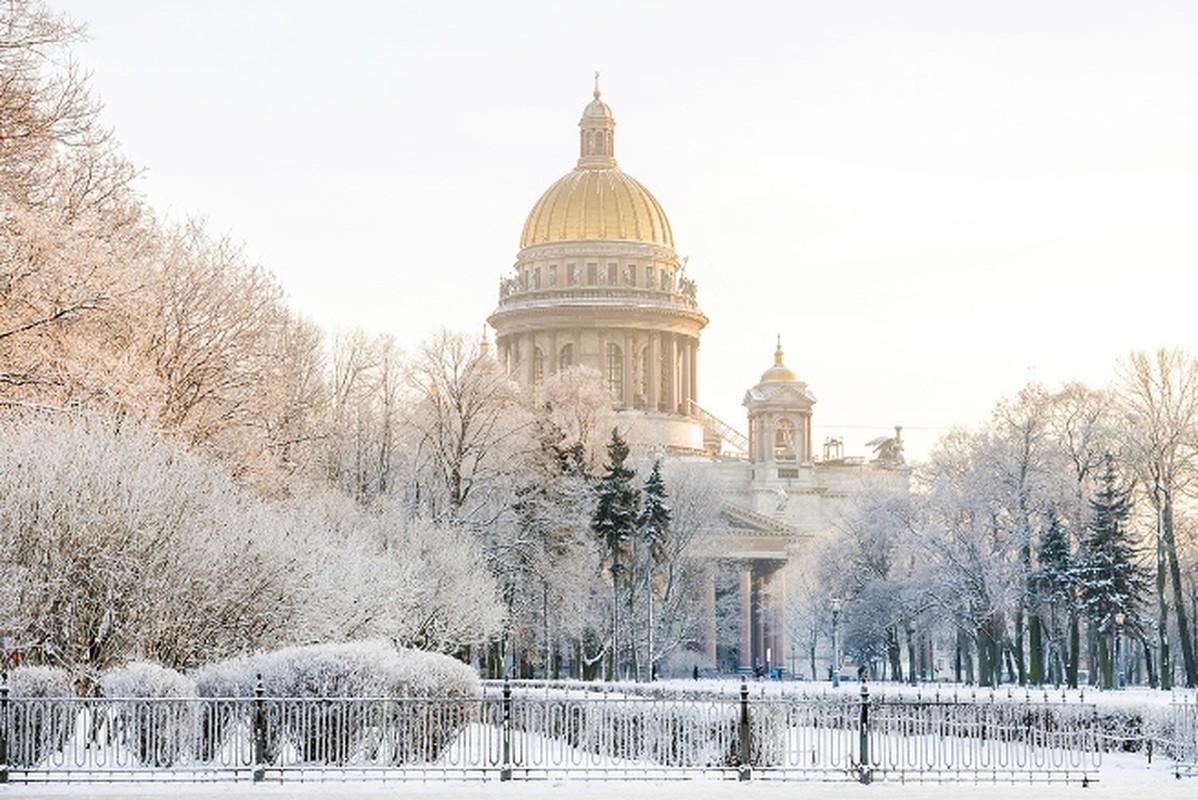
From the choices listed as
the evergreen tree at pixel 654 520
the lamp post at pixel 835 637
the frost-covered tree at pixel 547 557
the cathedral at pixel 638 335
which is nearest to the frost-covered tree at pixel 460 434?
the frost-covered tree at pixel 547 557

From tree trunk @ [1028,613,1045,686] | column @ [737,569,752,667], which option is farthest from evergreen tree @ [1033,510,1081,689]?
column @ [737,569,752,667]

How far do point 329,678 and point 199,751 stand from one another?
2437 mm

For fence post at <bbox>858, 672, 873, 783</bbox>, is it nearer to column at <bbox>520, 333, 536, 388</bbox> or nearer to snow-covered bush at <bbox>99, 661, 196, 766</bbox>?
snow-covered bush at <bbox>99, 661, 196, 766</bbox>

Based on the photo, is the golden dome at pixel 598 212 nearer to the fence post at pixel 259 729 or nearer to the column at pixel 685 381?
the column at pixel 685 381

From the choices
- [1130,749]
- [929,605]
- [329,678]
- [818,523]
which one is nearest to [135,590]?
[329,678]

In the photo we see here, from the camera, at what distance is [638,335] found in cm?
13850

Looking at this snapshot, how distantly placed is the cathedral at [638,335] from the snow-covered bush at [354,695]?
95814 millimetres

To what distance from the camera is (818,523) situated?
128875 mm

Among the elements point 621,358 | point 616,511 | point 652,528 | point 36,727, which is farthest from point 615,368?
point 36,727

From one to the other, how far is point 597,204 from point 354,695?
111m

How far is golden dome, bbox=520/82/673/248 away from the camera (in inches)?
5453

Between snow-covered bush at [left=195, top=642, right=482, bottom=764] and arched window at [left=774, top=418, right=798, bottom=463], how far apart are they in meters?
102

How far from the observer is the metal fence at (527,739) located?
26.3m

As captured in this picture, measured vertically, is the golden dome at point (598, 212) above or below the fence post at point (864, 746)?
above
